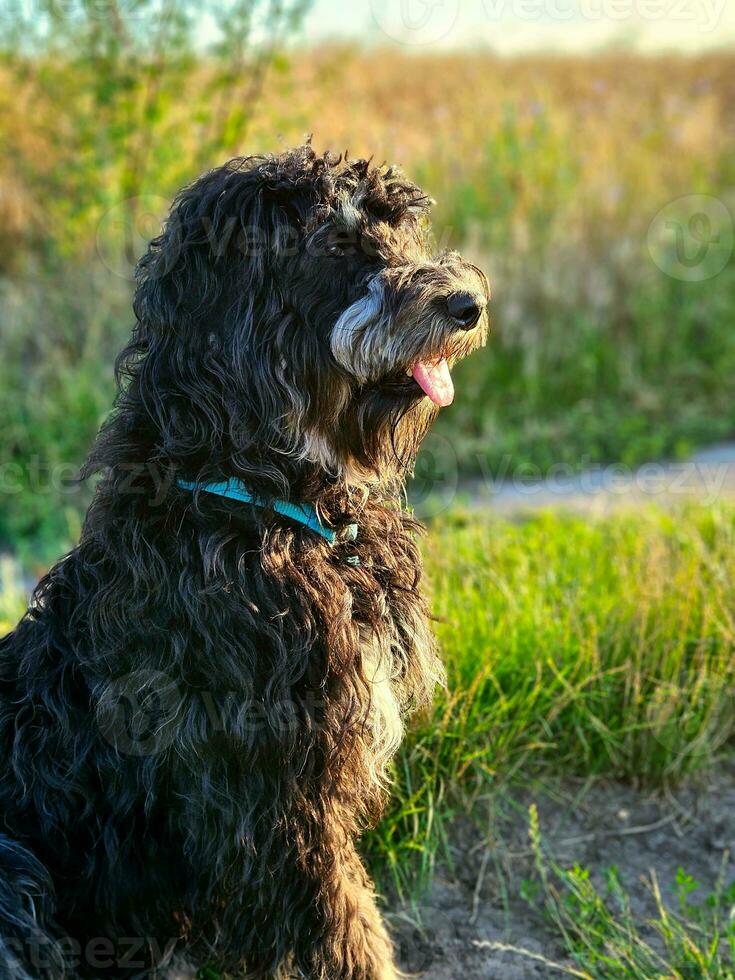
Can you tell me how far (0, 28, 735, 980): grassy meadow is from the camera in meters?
3.37

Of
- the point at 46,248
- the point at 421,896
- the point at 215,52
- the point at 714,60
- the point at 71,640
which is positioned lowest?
the point at 421,896

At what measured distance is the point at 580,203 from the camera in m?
8.49

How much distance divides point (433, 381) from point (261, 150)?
518cm

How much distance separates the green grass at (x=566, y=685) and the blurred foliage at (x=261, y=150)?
270cm

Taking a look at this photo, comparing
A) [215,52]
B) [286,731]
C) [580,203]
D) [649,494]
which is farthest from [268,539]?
[580,203]

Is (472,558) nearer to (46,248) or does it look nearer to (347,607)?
(347,607)

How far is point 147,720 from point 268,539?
0.48m

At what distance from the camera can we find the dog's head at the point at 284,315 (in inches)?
96.1

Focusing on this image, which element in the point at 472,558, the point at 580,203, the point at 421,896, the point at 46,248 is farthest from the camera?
the point at 580,203

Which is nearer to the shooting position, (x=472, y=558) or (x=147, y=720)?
(x=147, y=720)
